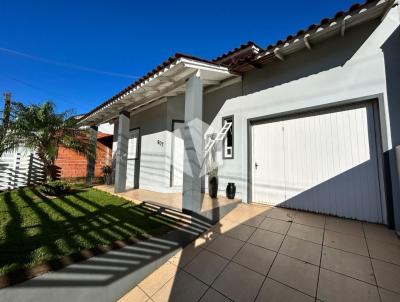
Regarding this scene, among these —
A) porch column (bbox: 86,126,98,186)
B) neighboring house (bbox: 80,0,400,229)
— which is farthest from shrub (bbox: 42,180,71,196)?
neighboring house (bbox: 80,0,400,229)

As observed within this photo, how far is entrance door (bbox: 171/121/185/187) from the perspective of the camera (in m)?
7.07

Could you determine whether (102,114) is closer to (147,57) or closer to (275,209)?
(147,57)

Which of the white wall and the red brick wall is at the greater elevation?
the white wall

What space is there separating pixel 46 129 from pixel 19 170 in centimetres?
306

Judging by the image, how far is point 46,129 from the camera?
6750mm

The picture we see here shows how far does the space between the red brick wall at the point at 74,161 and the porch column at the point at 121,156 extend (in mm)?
4922

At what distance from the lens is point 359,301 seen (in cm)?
200

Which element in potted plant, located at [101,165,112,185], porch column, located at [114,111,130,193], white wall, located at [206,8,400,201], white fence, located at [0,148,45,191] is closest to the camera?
white wall, located at [206,8,400,201]

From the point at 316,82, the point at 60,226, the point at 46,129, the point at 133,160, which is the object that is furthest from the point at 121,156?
the point at 316,82

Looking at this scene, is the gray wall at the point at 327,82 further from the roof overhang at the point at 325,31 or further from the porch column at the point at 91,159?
the porch column at the point at 91,159

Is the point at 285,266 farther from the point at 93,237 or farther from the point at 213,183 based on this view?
the point at 213,183

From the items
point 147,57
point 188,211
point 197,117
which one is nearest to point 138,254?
point 188,211

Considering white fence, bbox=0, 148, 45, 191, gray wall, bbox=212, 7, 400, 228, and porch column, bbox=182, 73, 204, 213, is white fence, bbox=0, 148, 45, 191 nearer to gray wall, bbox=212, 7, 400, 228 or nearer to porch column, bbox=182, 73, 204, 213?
porch column, bbox=182, 73, 204, 213

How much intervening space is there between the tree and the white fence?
1.81 feet
